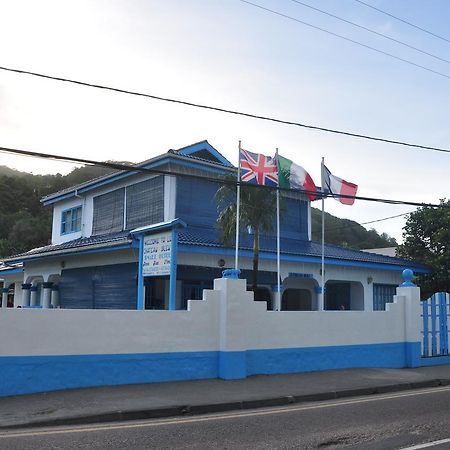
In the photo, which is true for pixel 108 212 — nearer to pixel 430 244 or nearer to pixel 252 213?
pixel 252 213

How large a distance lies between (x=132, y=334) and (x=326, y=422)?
467cm

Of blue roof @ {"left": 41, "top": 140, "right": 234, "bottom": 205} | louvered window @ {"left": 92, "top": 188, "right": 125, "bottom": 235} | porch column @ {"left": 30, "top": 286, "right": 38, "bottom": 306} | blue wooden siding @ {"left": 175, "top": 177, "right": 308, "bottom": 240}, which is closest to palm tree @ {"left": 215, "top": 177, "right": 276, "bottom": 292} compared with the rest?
blue wooden siding @ {"left": 175, "top": 177, "right": 308, "bottom": 240}

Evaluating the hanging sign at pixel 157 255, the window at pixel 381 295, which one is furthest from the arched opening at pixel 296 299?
the hanging sign at pixel 157 255

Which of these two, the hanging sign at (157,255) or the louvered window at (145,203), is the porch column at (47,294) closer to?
the louvered window at (145,203)

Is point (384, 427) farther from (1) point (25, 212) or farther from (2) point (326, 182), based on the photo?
(1) point (25, 212)

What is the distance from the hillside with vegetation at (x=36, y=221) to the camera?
51.8 metres

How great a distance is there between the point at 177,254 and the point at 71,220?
34.9 feet

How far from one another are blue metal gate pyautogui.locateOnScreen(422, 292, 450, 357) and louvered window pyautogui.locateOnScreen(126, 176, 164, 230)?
9707 mm

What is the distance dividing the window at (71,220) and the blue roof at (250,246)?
1.13m

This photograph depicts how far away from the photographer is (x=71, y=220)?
89.2 feet

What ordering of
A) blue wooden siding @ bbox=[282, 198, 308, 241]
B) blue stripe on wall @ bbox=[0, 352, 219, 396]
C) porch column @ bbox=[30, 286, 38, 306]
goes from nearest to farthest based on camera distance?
blue stripe on wall @ bbox=[0, 352, 219, 396] → blue wooden siding @ bbox=[282, 198, 308, 241] → porch column @ bbox=[30, 286, 38, 306]

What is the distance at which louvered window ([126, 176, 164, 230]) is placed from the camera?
21.0m

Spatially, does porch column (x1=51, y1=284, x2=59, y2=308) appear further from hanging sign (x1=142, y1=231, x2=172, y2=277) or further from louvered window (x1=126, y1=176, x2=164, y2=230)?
hanging sign (x1=142, y1=231, x2=172, y2=277)

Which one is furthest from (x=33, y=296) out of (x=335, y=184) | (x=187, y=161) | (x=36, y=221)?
(x=36, y=221)
